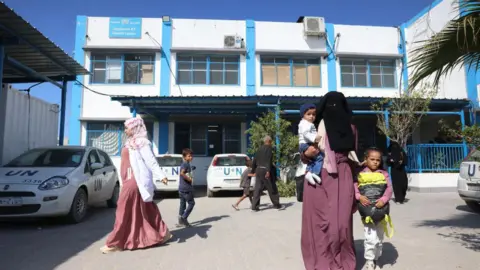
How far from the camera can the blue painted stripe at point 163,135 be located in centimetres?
1582

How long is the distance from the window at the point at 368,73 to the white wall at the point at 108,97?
9.23 m

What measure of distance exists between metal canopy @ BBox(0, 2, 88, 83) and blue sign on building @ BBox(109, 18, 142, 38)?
507cm

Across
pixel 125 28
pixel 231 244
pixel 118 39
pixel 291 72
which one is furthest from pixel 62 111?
pixel 291 72

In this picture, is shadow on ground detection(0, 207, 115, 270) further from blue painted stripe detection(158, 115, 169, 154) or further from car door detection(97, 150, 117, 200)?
blue painted stripe detection(158, 115, 169, 154)

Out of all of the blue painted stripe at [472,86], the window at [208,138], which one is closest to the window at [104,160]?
the window at [208,138]

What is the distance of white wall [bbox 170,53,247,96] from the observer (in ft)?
53.1

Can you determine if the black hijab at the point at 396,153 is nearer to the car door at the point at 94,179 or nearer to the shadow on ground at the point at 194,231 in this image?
the shadow on ground at the point at 194,231

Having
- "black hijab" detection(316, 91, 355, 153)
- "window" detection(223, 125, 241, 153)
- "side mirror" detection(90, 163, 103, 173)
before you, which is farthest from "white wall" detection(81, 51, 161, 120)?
"black hijab" detection(316, 91, 355, 153)

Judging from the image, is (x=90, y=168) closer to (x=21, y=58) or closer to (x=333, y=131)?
(x=21, y=58)

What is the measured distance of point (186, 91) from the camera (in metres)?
16.2

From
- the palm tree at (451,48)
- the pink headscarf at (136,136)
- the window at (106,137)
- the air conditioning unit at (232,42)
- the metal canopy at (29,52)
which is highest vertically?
the air conditioning unit at (232,42)

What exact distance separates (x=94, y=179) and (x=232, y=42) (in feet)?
34.8

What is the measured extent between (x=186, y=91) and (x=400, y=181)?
10.3 m

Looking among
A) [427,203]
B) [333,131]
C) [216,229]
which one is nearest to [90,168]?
[216,229]
